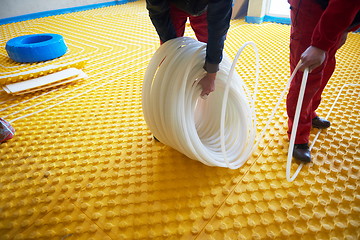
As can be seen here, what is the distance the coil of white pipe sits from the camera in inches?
44.7

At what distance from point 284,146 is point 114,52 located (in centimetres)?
241

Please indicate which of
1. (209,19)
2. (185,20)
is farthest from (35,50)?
(209,19)

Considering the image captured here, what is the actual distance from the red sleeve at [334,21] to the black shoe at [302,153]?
651mm

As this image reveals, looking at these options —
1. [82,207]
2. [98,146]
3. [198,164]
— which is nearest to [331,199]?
[198,164]

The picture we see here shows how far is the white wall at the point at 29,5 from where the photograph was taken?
449 centimetres

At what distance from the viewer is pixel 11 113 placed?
6.20 ft

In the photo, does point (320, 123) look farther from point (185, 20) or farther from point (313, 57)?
point (185, 20)

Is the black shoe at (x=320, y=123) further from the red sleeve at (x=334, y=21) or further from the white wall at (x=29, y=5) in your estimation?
the white wall at (x=29, y=5)

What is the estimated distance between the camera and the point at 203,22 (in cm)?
138

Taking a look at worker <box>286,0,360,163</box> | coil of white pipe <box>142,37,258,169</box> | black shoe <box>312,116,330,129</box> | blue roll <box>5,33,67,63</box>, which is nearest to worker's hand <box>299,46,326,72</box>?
worker <box>286,0,360,163</box>

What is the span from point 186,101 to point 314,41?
0.62 meters

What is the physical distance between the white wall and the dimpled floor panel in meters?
3.58

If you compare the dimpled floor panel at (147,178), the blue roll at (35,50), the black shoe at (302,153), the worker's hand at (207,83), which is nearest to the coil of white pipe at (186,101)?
the worker's hand at (207,83)

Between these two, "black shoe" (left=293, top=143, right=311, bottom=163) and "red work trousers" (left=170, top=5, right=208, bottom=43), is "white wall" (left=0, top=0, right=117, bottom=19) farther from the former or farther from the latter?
"black shoe" (left=293, top=143, right=311, bottom=163)
